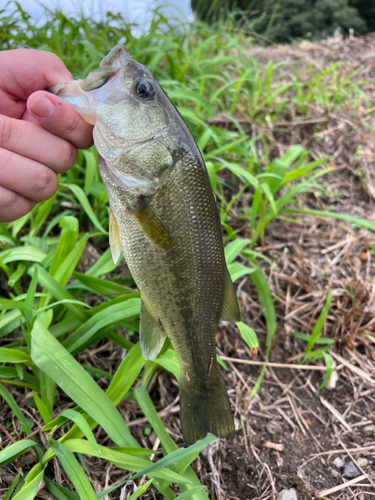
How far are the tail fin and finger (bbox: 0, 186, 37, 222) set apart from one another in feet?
3.08

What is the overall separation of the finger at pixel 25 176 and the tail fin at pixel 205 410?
0.93 metres

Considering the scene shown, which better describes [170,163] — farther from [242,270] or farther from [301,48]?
[301,48]

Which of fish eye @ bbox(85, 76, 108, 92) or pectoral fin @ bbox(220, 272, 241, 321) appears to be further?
pectoral fin @ bbox(220, 272, 241, 321)

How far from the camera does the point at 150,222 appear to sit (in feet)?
3.85

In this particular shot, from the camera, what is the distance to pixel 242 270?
1890 millimetres

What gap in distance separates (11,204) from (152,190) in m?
0.58

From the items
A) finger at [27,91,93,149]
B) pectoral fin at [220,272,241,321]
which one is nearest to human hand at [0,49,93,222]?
finger at [27,91,93,149]

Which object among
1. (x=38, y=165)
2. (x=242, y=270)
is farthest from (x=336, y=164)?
(x=38, y=165)

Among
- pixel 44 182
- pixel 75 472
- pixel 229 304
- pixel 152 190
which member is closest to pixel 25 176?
pixel 44 182

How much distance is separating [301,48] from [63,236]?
5909mm

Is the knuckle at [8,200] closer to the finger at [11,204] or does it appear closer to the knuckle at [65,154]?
the finger at [11,204]

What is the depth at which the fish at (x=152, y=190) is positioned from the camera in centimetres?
119

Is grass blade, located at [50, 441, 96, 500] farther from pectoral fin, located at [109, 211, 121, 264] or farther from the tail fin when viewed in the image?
pectoral fin, located at [109, 211, 121, 264]

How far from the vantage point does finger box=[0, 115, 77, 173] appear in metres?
1.25
